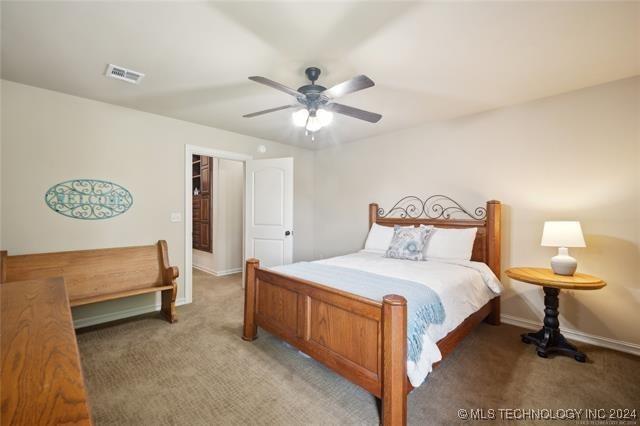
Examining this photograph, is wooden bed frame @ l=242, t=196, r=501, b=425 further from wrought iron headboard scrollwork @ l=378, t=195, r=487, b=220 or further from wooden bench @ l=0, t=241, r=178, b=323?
wooden bench @ l=0, t=241, r=178, b=323

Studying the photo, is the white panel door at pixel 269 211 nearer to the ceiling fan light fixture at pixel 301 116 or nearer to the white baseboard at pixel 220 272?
the white baseboard at pixel 220 272

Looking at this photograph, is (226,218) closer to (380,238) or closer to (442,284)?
(380,238)

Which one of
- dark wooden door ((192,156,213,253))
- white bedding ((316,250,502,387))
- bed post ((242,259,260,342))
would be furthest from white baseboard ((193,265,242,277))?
white bedding ((316,250,502,387))

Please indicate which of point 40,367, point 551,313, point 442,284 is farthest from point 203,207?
point 551,313

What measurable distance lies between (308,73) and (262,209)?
7.53ft

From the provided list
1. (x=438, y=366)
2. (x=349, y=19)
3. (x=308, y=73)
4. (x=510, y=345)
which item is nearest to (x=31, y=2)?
(x=308, y=73)

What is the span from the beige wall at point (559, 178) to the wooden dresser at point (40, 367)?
11.9 feet

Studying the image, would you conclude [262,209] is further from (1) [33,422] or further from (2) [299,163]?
(1) [33,422]

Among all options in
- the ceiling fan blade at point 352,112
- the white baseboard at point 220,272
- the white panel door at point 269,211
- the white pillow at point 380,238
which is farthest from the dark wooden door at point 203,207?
the ceiling fan blade at point 352,112

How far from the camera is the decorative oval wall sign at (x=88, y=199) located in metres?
2.79

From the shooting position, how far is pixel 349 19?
5.62ft

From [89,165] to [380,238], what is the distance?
3.47 meters

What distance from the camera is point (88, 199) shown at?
2.94 m

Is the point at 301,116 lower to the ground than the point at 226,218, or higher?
higher
